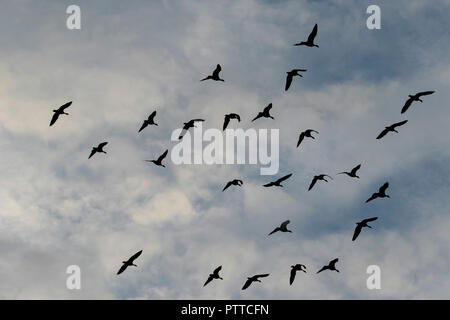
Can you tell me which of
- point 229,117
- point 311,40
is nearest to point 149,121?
point 229,117

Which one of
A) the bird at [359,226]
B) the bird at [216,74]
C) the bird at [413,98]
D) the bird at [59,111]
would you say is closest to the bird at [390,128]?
the bird at [413,98]

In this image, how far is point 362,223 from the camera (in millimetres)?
86750

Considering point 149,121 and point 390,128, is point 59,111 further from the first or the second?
point 390,128

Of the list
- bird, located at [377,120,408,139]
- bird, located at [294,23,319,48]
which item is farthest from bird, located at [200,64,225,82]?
bird, located at [377,120,408,139]

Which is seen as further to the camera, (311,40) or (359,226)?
(359,226)

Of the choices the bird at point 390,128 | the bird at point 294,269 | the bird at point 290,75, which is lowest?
the bird at point 294,269

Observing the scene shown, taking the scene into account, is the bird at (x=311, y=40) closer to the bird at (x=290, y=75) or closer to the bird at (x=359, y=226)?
the bird at (x=290, y=75)

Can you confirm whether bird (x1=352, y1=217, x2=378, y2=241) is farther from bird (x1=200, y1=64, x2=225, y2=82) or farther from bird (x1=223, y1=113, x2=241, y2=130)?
bird (x1=200, y1=64, x2=225, y2=82)

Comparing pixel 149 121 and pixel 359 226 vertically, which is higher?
pixel 149 121

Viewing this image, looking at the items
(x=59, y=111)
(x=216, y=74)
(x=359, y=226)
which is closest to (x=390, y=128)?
(x=359, y=226)
